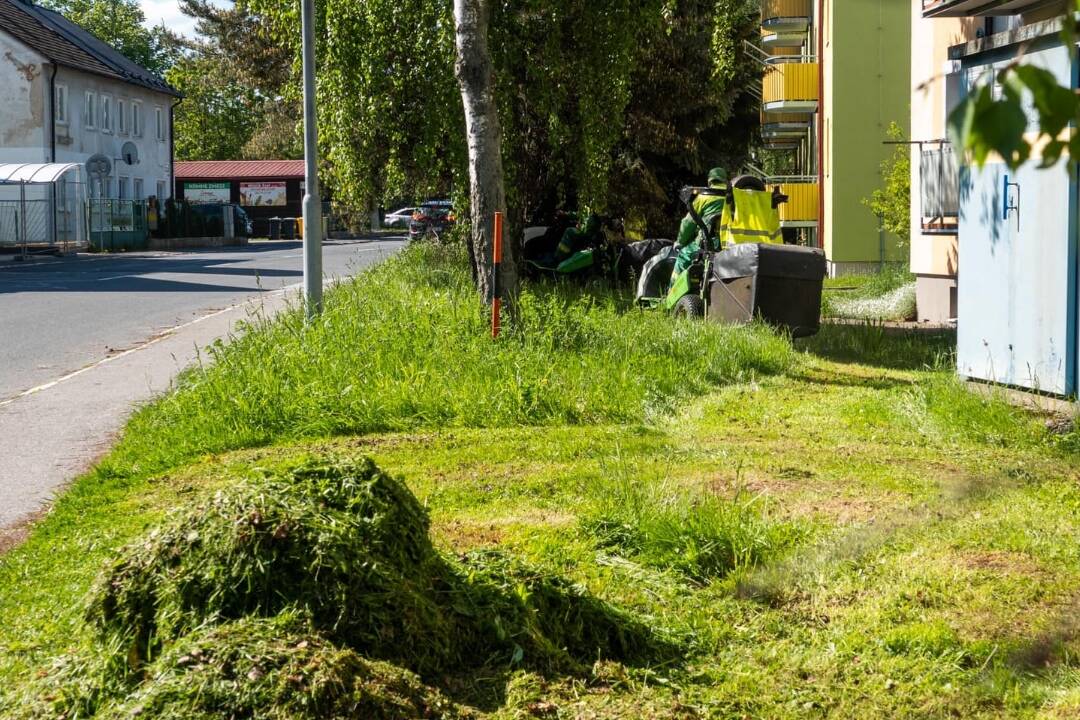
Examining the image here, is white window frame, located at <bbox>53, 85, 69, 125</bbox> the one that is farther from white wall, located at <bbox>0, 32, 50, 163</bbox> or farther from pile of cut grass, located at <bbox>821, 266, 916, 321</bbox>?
pile of cut grass, located at <bbox>821, 266, 916, 321</bbox>

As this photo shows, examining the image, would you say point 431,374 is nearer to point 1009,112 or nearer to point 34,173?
point 1009,112

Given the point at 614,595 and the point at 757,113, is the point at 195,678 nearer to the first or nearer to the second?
the point at 614,595

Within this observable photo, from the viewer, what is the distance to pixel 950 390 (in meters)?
9.23

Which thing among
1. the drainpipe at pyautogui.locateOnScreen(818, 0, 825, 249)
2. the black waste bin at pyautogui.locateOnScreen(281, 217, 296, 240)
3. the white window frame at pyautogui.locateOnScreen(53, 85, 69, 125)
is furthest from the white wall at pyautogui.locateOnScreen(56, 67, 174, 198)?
the drainpipe at pyautogui.locateOnScreen(818, 0, 825, 249)

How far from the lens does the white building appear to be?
5191cm

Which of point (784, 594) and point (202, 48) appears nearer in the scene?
point (784, 594)

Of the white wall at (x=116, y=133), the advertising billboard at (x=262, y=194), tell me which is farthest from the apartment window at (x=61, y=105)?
the advertising billboard at (x=262, y=194)

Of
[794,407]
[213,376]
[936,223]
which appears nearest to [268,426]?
[213,376]

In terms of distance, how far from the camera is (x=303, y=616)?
12.8 feet

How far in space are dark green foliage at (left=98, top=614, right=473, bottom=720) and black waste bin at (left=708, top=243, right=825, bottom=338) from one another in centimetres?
1002

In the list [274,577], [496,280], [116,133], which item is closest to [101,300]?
[496,280]

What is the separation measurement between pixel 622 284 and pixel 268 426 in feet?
40.2

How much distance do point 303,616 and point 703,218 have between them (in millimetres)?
12007

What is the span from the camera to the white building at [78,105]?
51906mm
